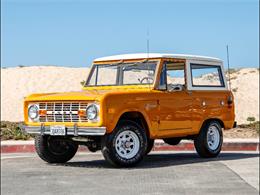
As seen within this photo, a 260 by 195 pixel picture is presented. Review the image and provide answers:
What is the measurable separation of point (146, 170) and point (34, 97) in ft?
7.58

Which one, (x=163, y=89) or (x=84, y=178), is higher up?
(x=163, y=89)

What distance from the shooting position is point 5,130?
15492mm

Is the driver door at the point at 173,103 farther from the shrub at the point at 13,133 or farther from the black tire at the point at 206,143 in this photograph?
the shrub at the point at 13,133

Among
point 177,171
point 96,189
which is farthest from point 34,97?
point 177,171

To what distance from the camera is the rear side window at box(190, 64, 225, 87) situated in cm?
807

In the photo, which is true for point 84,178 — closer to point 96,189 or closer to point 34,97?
point 96,189

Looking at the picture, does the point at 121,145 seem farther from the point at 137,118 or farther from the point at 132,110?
the point at 132,110

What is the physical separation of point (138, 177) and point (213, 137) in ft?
7.27

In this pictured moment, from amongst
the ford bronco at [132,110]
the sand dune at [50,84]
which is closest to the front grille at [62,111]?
the ford bronco at [132,110]

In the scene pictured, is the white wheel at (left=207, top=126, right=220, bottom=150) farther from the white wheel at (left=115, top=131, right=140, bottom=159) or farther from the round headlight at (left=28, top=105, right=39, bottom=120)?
the round headlight at (left=28, top=105, right=39, bottom=120)

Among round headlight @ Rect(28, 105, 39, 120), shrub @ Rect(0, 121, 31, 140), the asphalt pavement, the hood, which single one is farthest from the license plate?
shrub @ Rect(0, 121, 31, 140)

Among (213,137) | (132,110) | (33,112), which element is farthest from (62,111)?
(213,137)

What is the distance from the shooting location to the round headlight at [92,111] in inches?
306

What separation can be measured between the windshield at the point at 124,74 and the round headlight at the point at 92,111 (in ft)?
1.70
